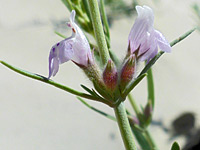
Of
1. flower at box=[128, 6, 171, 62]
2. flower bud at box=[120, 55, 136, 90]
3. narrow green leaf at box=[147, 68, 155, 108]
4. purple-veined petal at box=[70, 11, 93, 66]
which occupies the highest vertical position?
purple-veined petal at box=[70, 11, 93, 66]

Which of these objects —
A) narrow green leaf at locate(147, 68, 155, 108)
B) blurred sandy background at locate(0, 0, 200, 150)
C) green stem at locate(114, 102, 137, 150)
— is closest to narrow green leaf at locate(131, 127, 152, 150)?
narrow green leaf at locate(147, 68, 155, 108)

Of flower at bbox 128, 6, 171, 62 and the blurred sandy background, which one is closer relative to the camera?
flower at bbox 128, 6, 171, 62

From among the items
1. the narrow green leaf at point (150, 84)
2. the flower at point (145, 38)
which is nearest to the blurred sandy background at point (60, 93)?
the narrow green leaf at point (150, 84)

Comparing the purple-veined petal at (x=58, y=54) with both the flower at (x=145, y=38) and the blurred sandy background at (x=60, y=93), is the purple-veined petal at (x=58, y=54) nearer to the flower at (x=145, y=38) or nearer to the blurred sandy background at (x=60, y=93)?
the flower at (x=145, y=38)

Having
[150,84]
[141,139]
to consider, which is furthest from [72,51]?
[141,139]

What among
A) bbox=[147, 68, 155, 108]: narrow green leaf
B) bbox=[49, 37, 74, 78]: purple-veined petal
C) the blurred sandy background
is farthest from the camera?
the blurred sandy background

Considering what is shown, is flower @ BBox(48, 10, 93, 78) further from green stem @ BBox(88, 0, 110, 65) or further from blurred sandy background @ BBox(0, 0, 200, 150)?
blurred sandy background @ BBox(0, 0, 200, 150)

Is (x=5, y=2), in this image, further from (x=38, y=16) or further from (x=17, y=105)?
(x=17, y=105)
